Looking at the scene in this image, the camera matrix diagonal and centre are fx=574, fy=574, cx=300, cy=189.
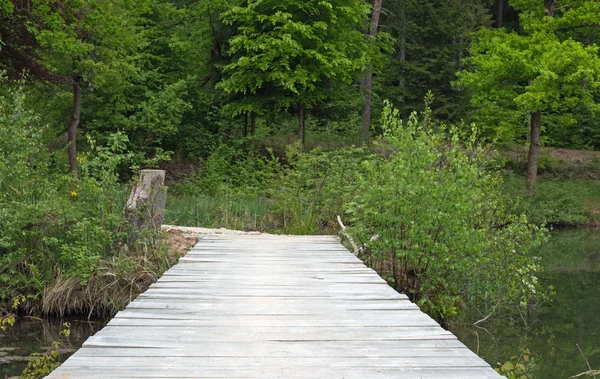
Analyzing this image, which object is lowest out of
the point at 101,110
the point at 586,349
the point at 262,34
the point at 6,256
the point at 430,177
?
the point at 586,349

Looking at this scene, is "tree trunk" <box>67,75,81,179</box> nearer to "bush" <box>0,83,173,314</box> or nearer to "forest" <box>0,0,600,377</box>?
Answer: "forest" <box>0,0,600,377</box>

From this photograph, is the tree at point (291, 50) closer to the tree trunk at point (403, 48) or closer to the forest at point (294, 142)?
the forest at point (294, 142)

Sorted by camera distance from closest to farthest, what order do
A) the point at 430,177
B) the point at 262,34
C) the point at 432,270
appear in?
the point at 430,177
the point at 432,270
the point at 262,34

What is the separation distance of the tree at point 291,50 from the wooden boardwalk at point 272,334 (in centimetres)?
1119

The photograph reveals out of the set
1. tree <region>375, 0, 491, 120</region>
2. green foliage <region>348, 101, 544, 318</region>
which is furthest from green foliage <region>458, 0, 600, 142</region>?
green foliage <region>348, 101, 544, 318</region>

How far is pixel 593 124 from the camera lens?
28.1 m

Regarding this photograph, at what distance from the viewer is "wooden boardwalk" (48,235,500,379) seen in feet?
9.68

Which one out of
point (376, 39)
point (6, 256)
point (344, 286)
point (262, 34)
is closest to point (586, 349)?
point (344, 286)

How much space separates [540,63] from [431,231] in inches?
568

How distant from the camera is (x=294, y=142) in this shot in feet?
55.3

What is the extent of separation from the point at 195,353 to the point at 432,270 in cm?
432

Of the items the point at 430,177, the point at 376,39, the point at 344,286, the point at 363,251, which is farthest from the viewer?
the point at 376,39

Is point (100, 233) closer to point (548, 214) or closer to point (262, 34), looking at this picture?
point (262, 34)

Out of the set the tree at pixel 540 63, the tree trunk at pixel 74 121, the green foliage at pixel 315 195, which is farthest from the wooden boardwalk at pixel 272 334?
the tree at pixel 540 63
